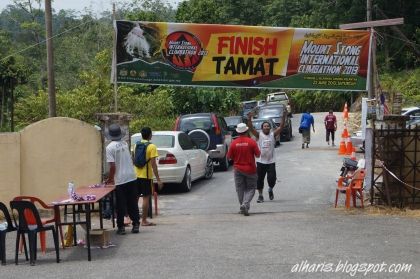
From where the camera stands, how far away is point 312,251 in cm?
844

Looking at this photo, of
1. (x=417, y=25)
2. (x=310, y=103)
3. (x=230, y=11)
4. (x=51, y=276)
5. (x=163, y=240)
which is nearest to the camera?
(x=51, y=276)

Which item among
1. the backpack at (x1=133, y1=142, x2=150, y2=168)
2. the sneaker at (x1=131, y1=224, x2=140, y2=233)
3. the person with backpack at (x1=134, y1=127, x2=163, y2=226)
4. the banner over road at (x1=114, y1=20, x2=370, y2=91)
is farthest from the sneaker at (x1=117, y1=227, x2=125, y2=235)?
the banner over road at (x1=114, y1=20, x2=370, y2=91)

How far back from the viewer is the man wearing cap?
9898mm

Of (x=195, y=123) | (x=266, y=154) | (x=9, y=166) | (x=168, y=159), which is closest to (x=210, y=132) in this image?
(x=195, y=123)

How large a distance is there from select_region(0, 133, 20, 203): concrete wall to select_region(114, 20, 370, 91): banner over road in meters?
2.82

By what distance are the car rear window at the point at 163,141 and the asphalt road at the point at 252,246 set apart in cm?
187

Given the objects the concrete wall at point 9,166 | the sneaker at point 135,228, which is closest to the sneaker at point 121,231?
the sneaker at point 135,228

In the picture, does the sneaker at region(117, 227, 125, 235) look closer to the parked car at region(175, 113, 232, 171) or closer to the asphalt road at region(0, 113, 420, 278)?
the asphalt road at region(0, 113, 420, 278)

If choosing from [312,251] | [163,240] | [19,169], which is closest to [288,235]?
[312,251]

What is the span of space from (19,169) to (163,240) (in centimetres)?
436

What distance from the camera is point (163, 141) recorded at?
1571cm

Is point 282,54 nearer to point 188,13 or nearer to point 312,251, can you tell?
point 312,251

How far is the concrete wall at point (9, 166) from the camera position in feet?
41.0

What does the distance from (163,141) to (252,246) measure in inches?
284
